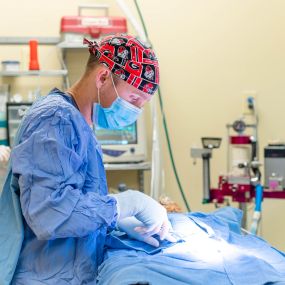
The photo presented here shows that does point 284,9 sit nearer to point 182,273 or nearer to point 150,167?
point 150,167

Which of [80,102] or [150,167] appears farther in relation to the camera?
[150,167]

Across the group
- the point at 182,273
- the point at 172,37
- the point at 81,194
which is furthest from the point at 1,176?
the point at 172,37

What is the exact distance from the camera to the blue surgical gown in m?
1.28

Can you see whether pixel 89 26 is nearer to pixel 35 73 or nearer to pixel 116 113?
pixel 35 73

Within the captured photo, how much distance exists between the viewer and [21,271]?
1.39 m

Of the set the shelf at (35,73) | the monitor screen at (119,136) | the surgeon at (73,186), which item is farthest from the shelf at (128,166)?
the surgeon at (73,186)

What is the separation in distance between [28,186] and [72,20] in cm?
189

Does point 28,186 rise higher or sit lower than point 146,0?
lower

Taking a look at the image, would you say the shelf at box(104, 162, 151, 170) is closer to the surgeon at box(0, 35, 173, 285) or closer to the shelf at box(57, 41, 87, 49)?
the shelf at box(57, 41, 87, 49)

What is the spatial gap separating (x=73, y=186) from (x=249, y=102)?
2.17 m

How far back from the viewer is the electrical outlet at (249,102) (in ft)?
10.9

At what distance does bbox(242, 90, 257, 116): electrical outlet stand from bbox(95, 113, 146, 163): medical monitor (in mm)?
659

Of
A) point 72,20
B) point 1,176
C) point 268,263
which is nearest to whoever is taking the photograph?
point 268,263

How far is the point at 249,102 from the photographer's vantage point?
332cm
